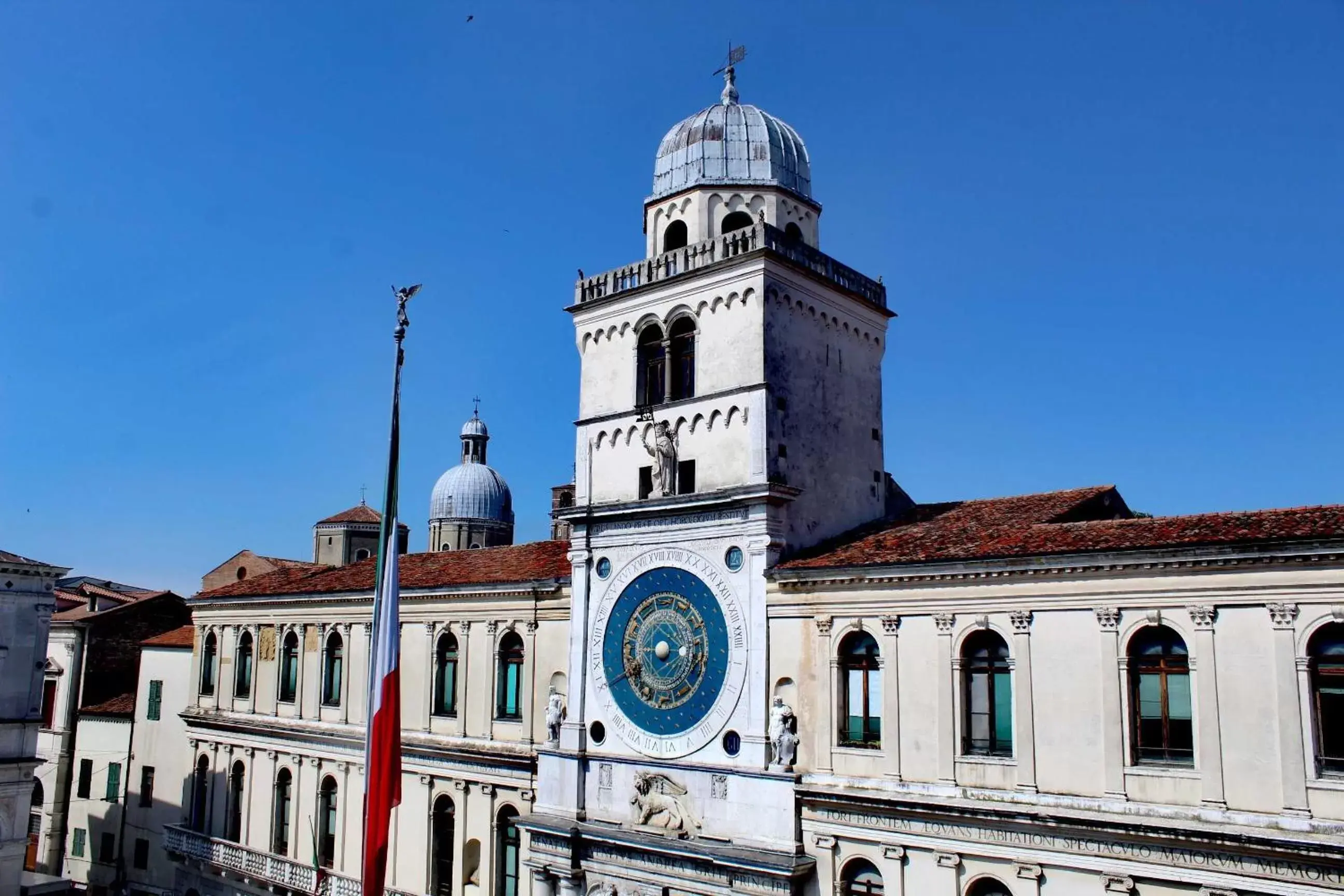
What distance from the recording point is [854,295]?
26094mm

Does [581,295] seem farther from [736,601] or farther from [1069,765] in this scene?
[1069,765]

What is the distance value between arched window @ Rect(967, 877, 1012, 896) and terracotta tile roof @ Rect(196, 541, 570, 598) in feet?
38.1

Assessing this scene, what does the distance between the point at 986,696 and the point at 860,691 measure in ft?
8.08

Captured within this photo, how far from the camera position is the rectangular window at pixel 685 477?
2456cm

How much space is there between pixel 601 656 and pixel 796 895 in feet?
22.2

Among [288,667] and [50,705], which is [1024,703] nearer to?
[288,667]

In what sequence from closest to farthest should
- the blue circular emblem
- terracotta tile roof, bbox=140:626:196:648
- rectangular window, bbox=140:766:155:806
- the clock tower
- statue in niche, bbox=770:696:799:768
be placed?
statue in niche, bbox=770:696:799:768 < the clock tower < the blue circular emblem < rectangular window, bbox=140:766:155:806 < terracotta tile roof, bbox=140:626:196:648

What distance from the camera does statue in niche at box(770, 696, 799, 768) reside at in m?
21.6

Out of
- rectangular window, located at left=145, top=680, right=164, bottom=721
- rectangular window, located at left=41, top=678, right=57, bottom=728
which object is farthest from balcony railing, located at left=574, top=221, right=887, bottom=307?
rectangular window, located at left=41, top=678, right=57, bottom=728

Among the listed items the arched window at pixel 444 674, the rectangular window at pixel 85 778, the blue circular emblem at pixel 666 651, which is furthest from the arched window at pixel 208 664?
the blue circular emblem at pixel 666 651

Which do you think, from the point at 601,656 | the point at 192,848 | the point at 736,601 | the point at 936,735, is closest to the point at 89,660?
the point at 192,848

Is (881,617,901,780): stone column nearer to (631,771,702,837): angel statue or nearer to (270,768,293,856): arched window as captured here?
(631,771,702,837): angel statue

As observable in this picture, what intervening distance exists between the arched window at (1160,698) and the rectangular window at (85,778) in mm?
38383

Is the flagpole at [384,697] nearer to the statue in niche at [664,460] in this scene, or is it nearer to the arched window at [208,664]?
the statue in niche at [664,460]
